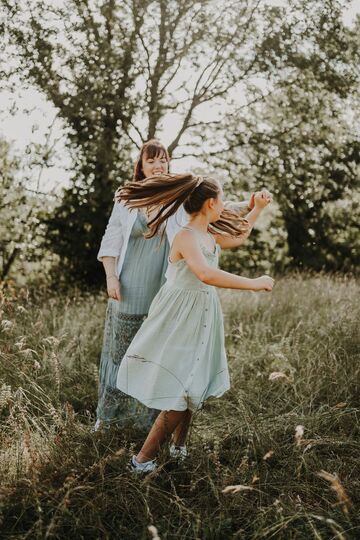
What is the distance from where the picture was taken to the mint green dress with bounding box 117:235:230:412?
3049mm

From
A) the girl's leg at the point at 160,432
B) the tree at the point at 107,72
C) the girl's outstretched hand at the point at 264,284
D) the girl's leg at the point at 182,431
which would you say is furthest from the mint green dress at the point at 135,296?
the tree at the point at 107,72

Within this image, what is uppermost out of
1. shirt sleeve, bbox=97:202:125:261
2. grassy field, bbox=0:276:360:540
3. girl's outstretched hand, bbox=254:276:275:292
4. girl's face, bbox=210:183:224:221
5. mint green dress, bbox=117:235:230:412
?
girl's face, bbox=210:183:224:221

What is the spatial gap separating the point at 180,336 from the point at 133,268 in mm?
818

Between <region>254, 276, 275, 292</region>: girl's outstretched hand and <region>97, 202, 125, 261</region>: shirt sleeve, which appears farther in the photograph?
<region>97, 202, 125, 261</region>: shirt sleeve

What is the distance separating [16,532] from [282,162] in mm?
8290

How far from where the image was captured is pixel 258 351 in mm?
5344

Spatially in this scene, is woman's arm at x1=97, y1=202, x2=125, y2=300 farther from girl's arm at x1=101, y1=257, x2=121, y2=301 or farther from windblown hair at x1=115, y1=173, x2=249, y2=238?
windblown hair at x1=115, y1=173, x2=249, y2=238

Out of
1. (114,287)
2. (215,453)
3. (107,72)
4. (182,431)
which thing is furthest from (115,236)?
(107,72)

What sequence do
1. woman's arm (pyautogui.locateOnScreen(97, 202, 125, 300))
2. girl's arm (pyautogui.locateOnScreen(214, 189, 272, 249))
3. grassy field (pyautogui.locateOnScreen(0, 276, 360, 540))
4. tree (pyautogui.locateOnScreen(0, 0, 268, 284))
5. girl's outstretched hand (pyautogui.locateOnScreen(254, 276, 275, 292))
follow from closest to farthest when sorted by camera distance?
grassy field (pyautogui.locateOnScreen(0, 276, 360, 540)) < girl's outstretched hand (pyautogui.locateOnScreen(254, 276, 275, 292)) < girl's arm (pyautogui.locateOnScreen(214, 189, 272, 249)) < woman's arm (pyautogui.locateOnScreen(97, 202, 125, 300)) < tree (pyautogui.locateOnScreen(0, 0, 268, 284))

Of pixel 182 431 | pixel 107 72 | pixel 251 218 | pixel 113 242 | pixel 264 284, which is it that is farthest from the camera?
pixel 107 72

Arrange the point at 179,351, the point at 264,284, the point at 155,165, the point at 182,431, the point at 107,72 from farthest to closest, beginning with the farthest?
the point at 107,72 → the point at 155,165 → the point at 182,431 → the point at 179,351 → the point at 264,284

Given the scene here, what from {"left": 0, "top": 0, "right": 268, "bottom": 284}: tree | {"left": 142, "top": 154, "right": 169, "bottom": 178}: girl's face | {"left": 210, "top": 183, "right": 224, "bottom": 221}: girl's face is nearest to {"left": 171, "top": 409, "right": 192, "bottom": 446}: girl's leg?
{"left": 210, "top": 183, "right": 224, "bottom": 221}: girl's face

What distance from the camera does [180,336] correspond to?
3088 millimetres

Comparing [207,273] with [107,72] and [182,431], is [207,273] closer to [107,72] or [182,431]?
[182,431]
